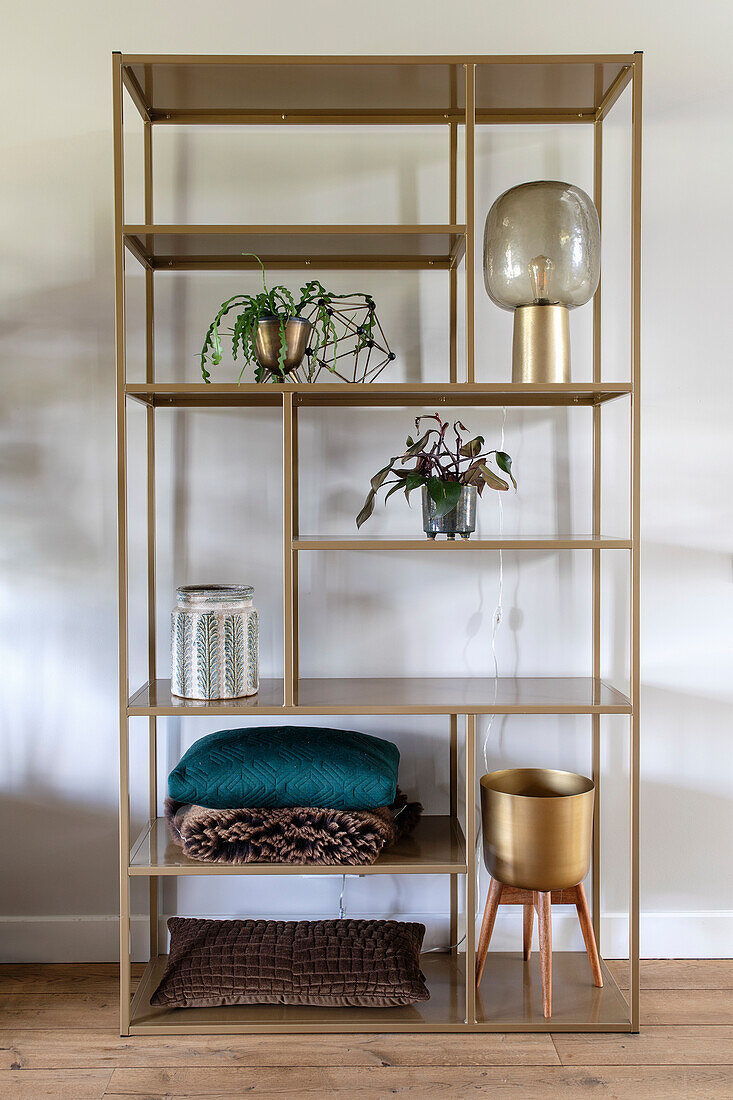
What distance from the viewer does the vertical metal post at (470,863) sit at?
1818 mm

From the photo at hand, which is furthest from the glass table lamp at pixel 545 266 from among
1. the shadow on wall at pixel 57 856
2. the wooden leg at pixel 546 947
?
the shadow on wall at pixel 57 856

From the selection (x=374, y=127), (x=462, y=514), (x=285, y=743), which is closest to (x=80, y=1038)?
(x=285, y=743)

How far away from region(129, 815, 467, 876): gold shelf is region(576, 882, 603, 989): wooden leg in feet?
0.95

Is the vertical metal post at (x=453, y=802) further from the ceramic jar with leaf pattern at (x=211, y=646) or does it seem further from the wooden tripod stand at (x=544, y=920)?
the ceramic jar with leaf pattern at (x=211, y=646)

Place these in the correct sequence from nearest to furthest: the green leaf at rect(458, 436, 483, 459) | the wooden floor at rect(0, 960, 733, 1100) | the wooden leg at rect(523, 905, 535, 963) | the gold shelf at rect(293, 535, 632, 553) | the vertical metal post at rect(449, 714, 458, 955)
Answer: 1. the wooden floor at rect(0, 960, 733, 1100)
2. the gold shelf at rect(293, 535, 632, 553)
3. the green leaf at rect(458, 436, 483, 459)
4. the wooden leg at rect(523, 905, 535, 963)
5. the vertical metal post at rect(449, 714, 458, 955)

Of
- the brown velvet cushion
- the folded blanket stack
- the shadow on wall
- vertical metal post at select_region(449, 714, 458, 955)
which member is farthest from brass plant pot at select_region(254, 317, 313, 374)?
the brown velvet cushion

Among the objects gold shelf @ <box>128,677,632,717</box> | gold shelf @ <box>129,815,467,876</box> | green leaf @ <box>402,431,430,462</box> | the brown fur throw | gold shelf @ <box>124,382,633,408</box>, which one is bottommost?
gold shelf @ <box>129,815,467,876</box>

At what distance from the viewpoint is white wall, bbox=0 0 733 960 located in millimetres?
2135

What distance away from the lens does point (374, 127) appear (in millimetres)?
2145

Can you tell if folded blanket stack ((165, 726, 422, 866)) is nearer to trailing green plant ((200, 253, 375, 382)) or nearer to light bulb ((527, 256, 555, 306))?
trailing green plant ((200, 253, 375, 382))

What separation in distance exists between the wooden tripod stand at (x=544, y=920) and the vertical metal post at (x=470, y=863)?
0.06m

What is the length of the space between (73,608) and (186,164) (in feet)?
3.62

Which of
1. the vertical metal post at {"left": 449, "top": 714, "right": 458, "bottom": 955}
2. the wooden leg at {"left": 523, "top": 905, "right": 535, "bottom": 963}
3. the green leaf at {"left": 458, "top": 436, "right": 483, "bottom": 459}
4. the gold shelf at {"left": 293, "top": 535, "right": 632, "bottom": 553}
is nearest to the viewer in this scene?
the gold shelf at {"left": 293, "top": 535, "right": 632, "bottom": 553}

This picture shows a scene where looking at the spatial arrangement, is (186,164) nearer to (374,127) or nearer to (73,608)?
(374,127)
